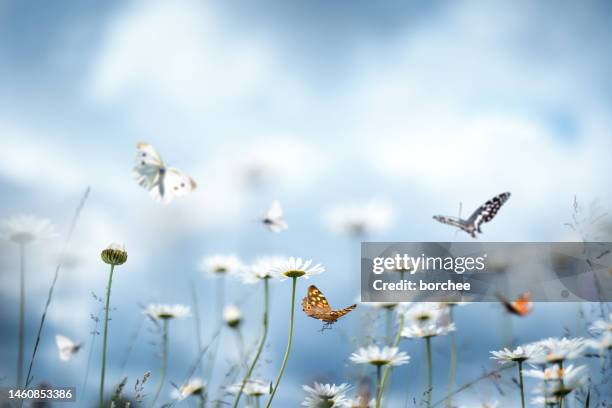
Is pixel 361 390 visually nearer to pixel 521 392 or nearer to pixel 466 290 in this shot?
pixel 521 392

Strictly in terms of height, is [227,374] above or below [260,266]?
below

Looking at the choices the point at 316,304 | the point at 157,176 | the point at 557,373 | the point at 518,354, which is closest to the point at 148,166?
the point at 157,176

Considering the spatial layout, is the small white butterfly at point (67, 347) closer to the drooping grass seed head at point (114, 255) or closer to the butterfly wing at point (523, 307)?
the drooping grass seed head at point (114, 255)

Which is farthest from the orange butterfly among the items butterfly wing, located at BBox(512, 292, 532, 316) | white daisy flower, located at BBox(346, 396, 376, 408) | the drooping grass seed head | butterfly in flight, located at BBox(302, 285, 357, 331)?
the drooping grass seed head

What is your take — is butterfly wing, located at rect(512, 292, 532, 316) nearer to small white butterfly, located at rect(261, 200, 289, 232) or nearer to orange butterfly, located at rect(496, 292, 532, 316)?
orange butterfly, located at rect(496, 292, 532, 316)

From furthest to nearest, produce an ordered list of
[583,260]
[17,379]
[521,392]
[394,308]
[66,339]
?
[394,308] → [583,260] → [66,339] → [521,392] → [17,379]

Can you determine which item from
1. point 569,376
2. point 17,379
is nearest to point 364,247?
point 569,376

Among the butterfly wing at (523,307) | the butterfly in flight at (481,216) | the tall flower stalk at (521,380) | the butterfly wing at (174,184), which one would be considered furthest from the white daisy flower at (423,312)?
the butterfly wing at (174,184)
